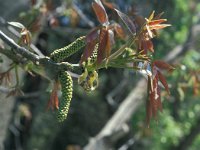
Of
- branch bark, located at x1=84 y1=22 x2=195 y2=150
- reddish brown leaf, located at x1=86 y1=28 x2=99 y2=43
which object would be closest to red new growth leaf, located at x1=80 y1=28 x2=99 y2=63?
→ reddish brown leaf, located at x1=86 y1=28 x2=99 y2=43

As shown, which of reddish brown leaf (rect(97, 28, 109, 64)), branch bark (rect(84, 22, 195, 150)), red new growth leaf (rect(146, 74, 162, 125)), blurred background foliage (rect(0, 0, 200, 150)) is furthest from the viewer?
blurred background foliage (rect(0, 0, 200, 150))

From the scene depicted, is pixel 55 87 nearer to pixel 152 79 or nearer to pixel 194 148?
pixel 152 79

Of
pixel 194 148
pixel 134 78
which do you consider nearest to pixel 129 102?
pixel 134 78

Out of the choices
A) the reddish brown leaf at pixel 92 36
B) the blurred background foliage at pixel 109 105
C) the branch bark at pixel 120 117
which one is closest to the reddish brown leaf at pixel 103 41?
the reddish brown leaf at pixel 92 36

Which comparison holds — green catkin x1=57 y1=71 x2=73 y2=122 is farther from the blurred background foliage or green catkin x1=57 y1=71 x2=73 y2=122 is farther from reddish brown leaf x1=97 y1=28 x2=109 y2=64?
the blurred background foliage

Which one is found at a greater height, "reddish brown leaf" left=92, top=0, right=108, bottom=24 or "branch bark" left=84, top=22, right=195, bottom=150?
"reddish brown leaf" left=92, top=0, right=108, bottom=24

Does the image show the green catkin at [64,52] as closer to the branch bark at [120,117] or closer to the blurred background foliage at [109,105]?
the branch bark at [120,117]

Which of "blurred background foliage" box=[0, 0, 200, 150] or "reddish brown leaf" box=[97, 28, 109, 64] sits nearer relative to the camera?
"reddish brown leaf" box=[97, 28, 109, 64]

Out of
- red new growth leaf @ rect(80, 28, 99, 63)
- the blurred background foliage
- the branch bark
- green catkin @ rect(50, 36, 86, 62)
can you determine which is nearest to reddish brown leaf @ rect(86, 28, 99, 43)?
red new growth leaf @ rect(80, 28, 99, 63)

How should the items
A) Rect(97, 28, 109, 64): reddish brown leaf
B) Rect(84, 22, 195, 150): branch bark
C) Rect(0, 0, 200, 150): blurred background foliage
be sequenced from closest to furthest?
Rect(97, 28, 109, 64): reddish brown leaf, Rect(84, 22, 195, 150): branch bark, Rect(0, 0, 200, 150): blurred background foliage

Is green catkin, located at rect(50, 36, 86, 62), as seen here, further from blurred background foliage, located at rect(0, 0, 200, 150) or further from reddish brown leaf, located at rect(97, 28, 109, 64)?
blurred background foliage, located at rect(0, 0, 200, 150)

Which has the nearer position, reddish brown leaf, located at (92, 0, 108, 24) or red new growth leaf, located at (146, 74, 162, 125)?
reddish brown leaf, located at (92, 0, 108, 24)

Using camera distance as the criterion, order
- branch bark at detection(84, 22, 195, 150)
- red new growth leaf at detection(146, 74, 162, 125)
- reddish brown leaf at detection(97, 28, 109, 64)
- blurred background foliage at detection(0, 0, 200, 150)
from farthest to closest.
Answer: blurred background foliage at detection(0, 0, 200, 150)
branch bark at detection(84, 22, 195, 150)
red new growth leaf at detection(146, 74, 162, 125)
reddish brown leaf at detection(97, 28, 109, 64)

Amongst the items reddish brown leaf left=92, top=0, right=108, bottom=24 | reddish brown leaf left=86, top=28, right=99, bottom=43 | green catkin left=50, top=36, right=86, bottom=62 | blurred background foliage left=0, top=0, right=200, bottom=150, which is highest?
reddish brown leaf left=92, top=0, right=108, bottom=24
